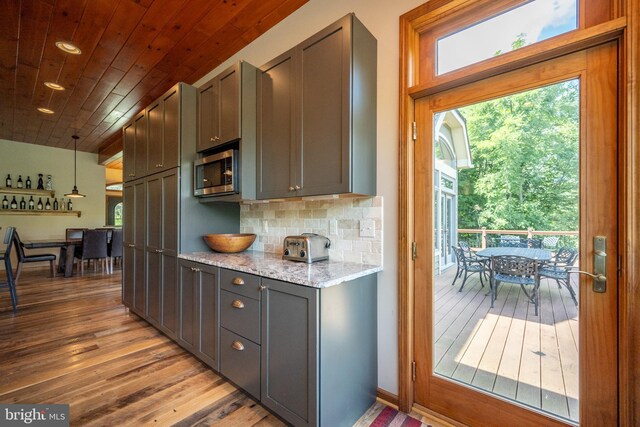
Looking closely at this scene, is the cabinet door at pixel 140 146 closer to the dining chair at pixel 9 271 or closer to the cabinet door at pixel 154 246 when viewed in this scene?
the cabinet door at pixel 154 246

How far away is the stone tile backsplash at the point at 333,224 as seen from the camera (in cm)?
186

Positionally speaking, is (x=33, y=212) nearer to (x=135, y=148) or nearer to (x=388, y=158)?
(x=135, y=148)

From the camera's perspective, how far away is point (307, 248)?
1.87 meters

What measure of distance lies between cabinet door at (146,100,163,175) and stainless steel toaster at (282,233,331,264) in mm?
1689

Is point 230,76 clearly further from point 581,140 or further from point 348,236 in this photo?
point 581,140

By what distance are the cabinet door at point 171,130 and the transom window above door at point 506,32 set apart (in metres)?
2.16

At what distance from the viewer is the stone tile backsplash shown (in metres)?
1.86

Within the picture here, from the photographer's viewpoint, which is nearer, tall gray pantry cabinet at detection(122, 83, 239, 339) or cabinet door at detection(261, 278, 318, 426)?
cabinet door at detection(261, 278, 318, 426)

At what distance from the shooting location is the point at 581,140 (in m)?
1.27

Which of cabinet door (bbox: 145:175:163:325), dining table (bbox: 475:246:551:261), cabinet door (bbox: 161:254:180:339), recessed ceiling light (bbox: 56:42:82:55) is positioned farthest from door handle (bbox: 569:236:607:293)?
recessed ceiling light (bbox: 56:42:82:55)

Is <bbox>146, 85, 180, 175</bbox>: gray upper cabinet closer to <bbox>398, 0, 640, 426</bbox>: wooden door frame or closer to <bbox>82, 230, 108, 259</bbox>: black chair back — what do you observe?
<bbox>398, 0, 640, 426</bbox>: wooden door frame

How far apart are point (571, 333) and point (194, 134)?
295 centimetres

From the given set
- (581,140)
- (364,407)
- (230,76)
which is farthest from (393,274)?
(230,76)

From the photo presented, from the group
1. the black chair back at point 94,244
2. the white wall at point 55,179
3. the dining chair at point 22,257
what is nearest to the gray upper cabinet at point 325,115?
the dining chair at point 22,257
